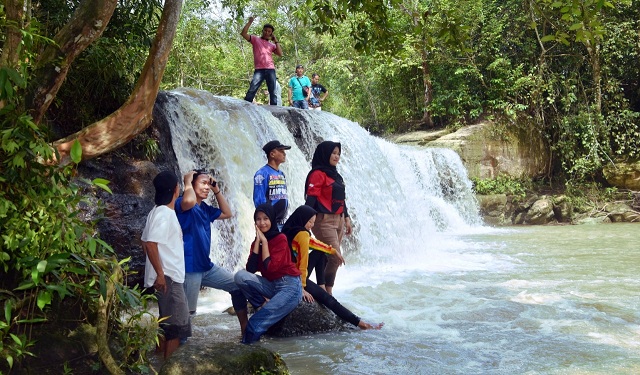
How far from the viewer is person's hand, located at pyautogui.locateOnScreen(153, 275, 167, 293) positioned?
379 centimetres

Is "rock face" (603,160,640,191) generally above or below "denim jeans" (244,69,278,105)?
below

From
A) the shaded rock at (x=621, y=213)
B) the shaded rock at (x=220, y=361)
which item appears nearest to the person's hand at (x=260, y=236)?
the shaded rock at (x=220, y=361)

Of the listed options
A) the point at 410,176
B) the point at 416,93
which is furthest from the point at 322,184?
the point at 416,93

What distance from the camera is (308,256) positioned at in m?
5.17

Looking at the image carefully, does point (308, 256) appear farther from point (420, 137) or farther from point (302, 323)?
point (420, 137)

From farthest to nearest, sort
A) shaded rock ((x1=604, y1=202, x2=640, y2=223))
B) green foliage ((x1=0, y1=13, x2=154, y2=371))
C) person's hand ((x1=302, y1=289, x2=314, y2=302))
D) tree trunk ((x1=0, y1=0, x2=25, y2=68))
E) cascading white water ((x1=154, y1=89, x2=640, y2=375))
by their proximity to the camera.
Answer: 1. shaded rock ((x1=604, y1=202, x2=640, y2=223))
2. person's hand ((x1=302, y1=289, x2=314, y2=302))
3. cascading white water ((x1=154, y1=89, x2=640, y2=375))
4. tree trunk ((x1=0, y1=0, x2=25, y2=68))
5. green foliage ((x1=0, y1=13, x2=154, y2=371))

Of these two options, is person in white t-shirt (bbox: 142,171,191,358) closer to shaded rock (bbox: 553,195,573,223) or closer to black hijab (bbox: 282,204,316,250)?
black hijab (bbox: 282,204,316,250)

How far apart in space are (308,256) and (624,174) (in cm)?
1396

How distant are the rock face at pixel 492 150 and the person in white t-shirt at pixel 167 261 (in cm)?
1337

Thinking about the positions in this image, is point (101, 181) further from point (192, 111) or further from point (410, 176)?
point (410, 176)

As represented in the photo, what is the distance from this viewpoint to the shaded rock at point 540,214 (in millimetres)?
15721

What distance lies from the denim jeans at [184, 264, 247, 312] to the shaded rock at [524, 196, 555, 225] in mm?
12584

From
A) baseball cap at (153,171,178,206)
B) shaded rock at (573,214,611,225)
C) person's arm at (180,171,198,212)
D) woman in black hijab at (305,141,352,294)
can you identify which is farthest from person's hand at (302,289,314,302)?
shaded rock at (573,214,611,225)

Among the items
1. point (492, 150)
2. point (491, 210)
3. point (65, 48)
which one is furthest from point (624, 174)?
point (65, 48)
